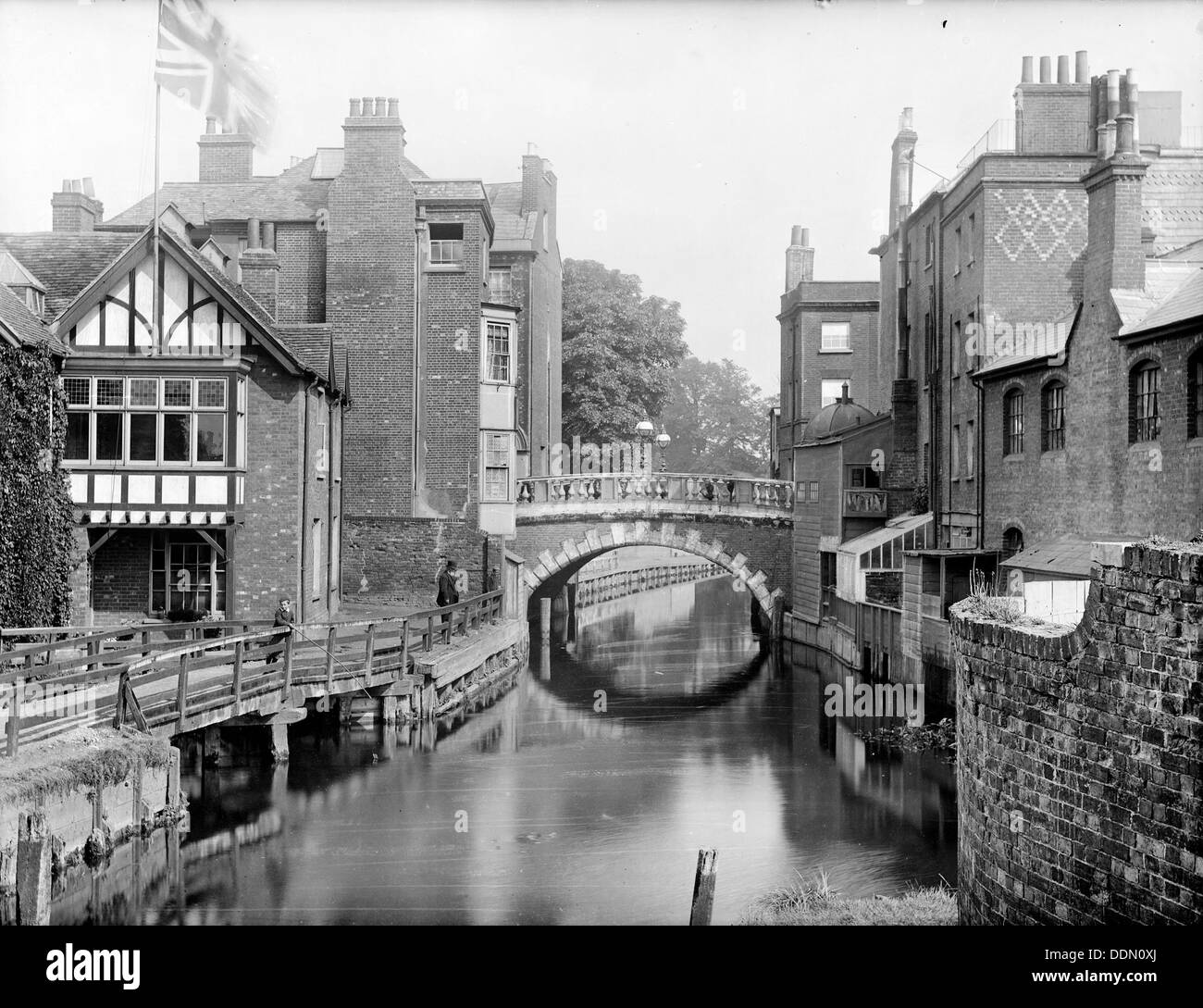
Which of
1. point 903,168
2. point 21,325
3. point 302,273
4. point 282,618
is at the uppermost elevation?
point 903,168

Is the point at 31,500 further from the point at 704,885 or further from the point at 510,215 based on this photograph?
the point at 510,215

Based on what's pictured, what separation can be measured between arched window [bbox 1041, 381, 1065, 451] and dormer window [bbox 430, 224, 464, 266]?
13.1 m

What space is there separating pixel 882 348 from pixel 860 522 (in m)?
9.23

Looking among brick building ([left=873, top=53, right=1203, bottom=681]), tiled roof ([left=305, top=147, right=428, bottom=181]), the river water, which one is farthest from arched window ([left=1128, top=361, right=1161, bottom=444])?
tiled roof ([left=305, top=147, right=428, bottom=181])

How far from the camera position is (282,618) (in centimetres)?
1897

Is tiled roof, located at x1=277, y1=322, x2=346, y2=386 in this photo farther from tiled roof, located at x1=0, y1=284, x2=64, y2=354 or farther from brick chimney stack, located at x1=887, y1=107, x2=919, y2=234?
brick chimney stack, located at x1=887, y1=107, x2=919, y2=234

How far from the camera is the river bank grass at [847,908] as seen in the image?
10.2m

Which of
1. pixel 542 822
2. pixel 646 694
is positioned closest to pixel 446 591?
pixel 646 694

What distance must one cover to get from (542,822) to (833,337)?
31.7 metres

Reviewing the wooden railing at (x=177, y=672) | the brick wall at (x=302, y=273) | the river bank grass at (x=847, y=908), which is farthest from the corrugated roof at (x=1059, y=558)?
the brick wall at (x=302, y=273)

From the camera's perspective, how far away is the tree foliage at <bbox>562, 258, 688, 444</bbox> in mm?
40156

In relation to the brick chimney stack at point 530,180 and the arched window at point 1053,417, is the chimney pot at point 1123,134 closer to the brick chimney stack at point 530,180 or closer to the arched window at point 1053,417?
the arched window at point 1053,417

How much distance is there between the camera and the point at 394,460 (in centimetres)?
2797

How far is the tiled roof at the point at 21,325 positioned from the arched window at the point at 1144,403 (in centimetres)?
1664
